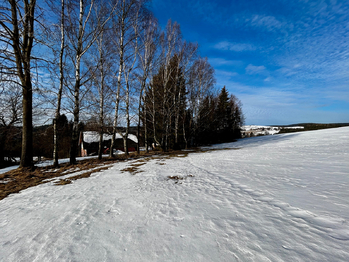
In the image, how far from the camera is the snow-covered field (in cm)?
185

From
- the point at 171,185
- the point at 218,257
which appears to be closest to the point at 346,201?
the point at 218,257

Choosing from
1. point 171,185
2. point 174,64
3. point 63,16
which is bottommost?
point 171,185

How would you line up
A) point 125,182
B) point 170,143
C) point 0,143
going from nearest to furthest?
point 125,182 < point 0,143 < point 170,143

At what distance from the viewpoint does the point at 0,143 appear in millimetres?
13977

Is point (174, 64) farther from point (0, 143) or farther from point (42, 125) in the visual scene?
point (0, 143)

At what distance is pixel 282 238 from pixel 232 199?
1.36 m

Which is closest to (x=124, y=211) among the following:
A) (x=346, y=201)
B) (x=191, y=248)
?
(x=191, y=248)

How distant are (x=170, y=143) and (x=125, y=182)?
1426cm

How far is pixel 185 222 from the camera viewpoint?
2533 mm

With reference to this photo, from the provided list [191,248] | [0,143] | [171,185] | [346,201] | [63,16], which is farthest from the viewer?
[0,143]

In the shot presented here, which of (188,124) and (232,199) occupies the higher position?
(188,124)

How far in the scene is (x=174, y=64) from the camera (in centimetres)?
1697

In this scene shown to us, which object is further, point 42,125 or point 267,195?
point 42,125

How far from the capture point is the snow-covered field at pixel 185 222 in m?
1.85
